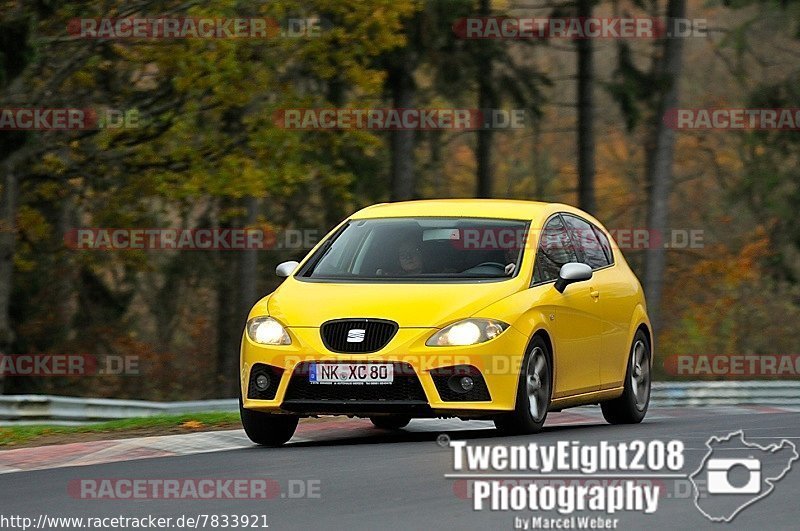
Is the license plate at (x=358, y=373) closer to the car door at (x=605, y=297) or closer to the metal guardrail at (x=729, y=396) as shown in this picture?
the car door at (x=605, y=297)

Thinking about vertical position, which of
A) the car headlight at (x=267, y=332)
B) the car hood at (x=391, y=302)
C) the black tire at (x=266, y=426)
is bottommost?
the black tire at (x=266, y=426)

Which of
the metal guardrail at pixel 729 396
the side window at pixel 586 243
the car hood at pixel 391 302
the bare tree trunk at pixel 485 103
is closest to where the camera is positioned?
the car hood at pixel 391 302

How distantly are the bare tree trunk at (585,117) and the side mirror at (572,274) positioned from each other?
2092 centimetres

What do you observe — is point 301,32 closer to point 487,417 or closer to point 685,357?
point 685,357

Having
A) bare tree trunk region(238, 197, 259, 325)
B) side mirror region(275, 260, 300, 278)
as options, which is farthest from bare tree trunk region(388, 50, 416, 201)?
side mirror region(275, 260, 300, 278)

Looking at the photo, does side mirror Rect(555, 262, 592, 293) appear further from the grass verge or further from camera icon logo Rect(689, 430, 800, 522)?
the grass verge

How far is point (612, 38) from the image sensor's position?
34.4m

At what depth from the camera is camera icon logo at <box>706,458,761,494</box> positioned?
920cm

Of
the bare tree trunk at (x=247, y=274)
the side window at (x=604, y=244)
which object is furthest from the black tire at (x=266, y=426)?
the bare tree trunk at (x=247, y=274)

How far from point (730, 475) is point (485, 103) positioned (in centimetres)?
2546

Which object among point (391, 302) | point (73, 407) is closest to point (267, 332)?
point (391, 302)

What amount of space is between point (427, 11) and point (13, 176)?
28.3 ft

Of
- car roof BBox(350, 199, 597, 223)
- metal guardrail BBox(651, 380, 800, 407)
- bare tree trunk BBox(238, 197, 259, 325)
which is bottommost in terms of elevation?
bare tree trunk BBox(238, 197, 259, 325)

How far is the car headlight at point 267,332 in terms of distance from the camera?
464 inches
